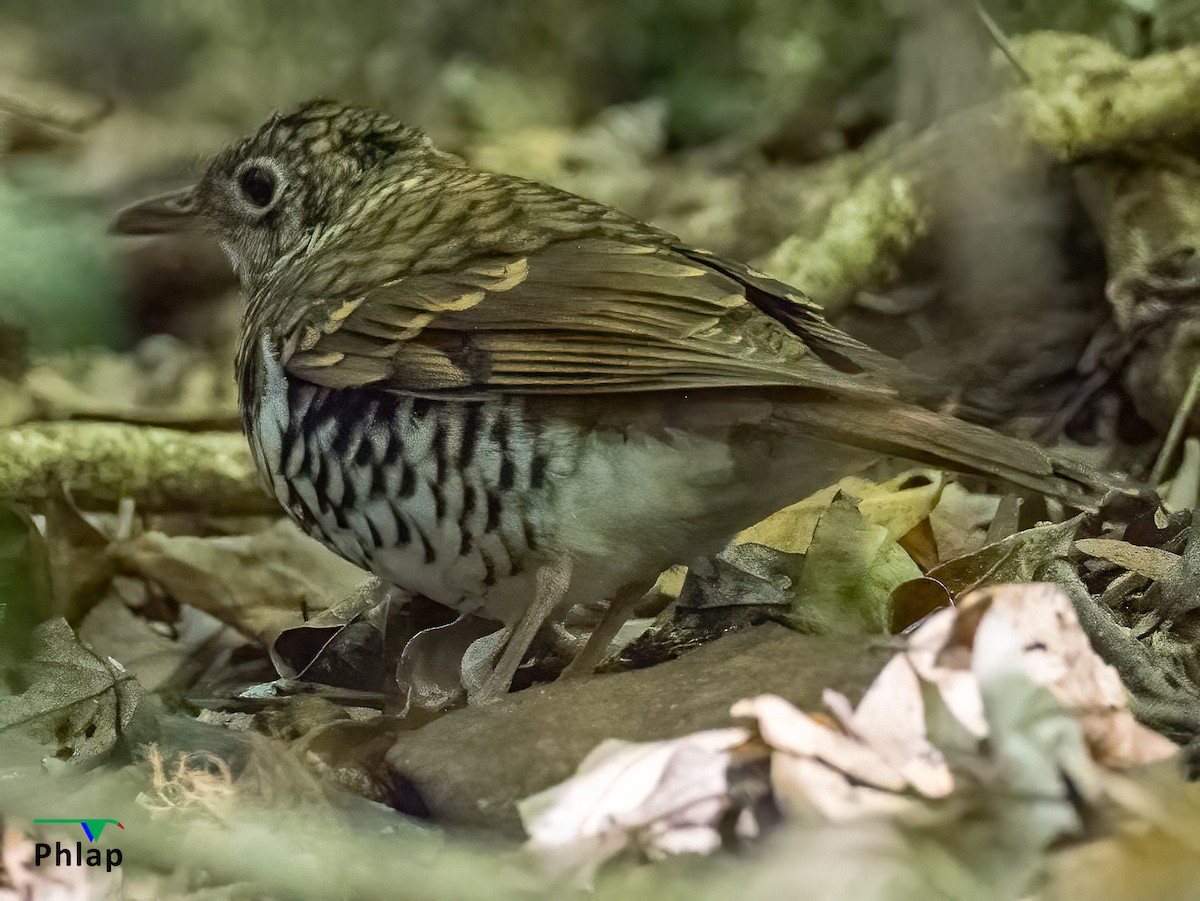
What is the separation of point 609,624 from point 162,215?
108cm

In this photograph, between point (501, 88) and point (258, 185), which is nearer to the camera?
point (258, 185)

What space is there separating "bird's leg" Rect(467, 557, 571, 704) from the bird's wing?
293 mm

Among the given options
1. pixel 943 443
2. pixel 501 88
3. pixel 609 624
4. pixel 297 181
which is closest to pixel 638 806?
pixel 943 443

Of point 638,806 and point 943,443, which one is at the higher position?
point 943,443

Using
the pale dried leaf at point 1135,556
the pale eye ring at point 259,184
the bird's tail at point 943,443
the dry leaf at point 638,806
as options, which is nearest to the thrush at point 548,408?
the bird's tail at point 943,443

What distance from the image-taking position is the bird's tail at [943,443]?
156 centimetres

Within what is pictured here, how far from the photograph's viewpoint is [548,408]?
172cm

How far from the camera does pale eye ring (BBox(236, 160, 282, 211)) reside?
2.26 m

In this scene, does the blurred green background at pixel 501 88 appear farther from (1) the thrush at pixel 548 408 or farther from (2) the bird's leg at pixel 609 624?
(2) the bird's leg at pixel 609 624

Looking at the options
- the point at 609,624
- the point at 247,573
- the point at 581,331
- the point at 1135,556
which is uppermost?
the point at 581,331

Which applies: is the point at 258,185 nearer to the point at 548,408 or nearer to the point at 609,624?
the point at 548,408

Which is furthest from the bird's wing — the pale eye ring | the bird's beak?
the bird's beak

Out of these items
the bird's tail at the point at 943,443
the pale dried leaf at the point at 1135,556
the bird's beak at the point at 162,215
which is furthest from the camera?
the bird's beak at the point at 162,215

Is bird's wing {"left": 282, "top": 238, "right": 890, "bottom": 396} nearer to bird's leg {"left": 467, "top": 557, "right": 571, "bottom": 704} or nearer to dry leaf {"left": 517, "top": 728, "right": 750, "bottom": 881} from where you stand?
bird's leg {"left": 467, "top": 557, "right": 571, "bottom": 704}
